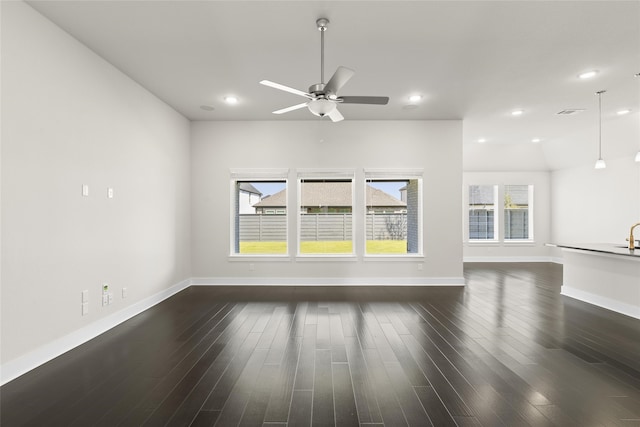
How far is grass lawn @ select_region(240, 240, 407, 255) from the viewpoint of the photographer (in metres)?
5.67

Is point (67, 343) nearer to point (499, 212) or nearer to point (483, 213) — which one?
point (483, 213)

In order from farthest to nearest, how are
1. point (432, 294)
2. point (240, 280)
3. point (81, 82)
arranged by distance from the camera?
point (240, 280) < point (432, 294) < point (81, 82)

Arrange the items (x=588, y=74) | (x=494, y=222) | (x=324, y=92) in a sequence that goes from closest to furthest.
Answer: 1. (x=324, y=92)
2. (x=588, y=74)
3. (x=494, y=222)

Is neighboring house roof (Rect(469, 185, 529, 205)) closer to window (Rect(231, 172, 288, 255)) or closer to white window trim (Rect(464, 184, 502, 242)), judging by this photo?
white window trim (Rect(464, 184, 502, 242))

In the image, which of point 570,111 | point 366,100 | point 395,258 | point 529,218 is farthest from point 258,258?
point 529,218

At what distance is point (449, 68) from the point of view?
363 centimetres

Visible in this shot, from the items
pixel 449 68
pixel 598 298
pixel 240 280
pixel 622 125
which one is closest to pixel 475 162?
pixel 622 125

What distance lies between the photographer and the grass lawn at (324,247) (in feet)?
18.6

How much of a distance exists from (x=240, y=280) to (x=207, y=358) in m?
2.84

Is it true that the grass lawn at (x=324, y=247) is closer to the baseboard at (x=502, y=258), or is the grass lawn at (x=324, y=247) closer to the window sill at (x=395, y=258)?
the window sill at (x=395, y=258)

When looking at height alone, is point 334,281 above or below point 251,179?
below

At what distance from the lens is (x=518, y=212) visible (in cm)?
874

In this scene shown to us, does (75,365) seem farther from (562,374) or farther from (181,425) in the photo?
(562,374)

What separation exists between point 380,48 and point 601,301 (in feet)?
14.6
